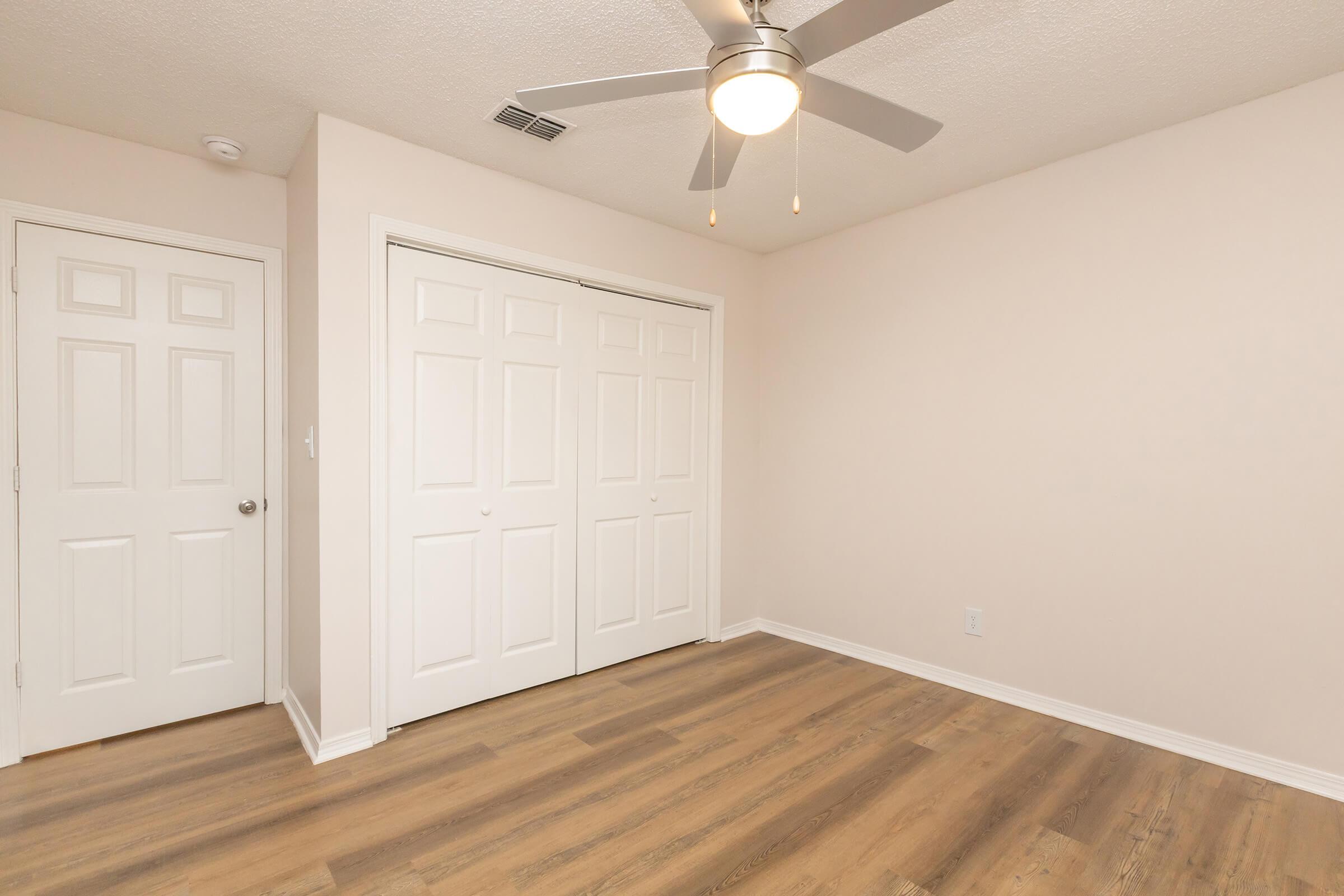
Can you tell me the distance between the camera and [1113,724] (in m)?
2.72

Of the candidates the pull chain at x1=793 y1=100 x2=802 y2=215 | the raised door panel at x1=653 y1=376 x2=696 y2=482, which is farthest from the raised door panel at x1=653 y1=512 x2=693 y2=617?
the pull chain at x1=793 y1=100 x2=802 y2=215

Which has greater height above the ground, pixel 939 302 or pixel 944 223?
pixel 944 223

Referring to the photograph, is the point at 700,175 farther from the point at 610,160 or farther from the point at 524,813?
the point at 524,813

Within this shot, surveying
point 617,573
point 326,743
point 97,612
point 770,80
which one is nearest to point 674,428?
point 617,573

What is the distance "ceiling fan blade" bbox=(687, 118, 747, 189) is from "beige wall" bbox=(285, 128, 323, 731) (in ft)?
5.08

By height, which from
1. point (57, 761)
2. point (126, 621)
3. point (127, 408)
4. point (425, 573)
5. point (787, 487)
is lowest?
point (57, 761)

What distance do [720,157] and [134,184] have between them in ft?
8.25

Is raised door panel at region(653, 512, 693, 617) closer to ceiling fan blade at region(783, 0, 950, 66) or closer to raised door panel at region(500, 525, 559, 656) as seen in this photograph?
raised door panel at region(500, 525, 559, 656)

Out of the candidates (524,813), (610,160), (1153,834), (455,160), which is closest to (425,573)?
(524,813)

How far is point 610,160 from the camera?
9.37 ft

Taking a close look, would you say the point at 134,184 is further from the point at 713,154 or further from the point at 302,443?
the point at 713,154

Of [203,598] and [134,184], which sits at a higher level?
[134,184]

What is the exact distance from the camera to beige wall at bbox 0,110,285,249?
245 centimetres

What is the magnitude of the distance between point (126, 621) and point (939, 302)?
4073 millimetres
